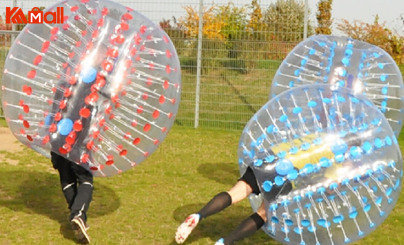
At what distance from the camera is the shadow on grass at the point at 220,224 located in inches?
196

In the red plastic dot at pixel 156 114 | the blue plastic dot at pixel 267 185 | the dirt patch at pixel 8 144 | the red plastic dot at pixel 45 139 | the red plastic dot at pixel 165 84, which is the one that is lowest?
the dirt patch at pixel 8 144

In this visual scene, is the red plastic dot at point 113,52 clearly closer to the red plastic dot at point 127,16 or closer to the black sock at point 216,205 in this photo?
the red plastic dot at point 127,16

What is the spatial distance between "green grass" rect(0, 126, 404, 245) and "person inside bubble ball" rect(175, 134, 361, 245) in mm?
731

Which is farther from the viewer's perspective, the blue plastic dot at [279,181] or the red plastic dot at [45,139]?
the red plastic dot at [45,139]

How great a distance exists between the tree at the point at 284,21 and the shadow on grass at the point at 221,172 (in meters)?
3.37

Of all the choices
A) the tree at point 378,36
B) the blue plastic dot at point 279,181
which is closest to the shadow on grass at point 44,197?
the blue plastic dot at point 279,181

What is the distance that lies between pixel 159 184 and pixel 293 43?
4.55 m

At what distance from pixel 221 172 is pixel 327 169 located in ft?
12.0

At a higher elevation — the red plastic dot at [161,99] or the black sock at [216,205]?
the red plastic dot at [161,99]

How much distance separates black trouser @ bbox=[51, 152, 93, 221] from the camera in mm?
4707

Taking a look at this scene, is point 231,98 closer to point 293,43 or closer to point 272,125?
point 293,43

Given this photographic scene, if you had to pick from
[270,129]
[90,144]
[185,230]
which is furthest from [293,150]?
[90,144]

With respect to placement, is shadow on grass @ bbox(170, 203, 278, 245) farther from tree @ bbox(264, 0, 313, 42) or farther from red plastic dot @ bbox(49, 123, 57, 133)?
tree @ bbox(264, 0, 313, 42)

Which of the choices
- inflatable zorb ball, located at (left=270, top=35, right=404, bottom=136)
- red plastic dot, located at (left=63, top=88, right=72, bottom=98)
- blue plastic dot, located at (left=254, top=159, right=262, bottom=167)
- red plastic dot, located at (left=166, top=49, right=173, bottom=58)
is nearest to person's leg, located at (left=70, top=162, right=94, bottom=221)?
red plastic dot, located at (left=63, top=88, right=72, bottom=98)
